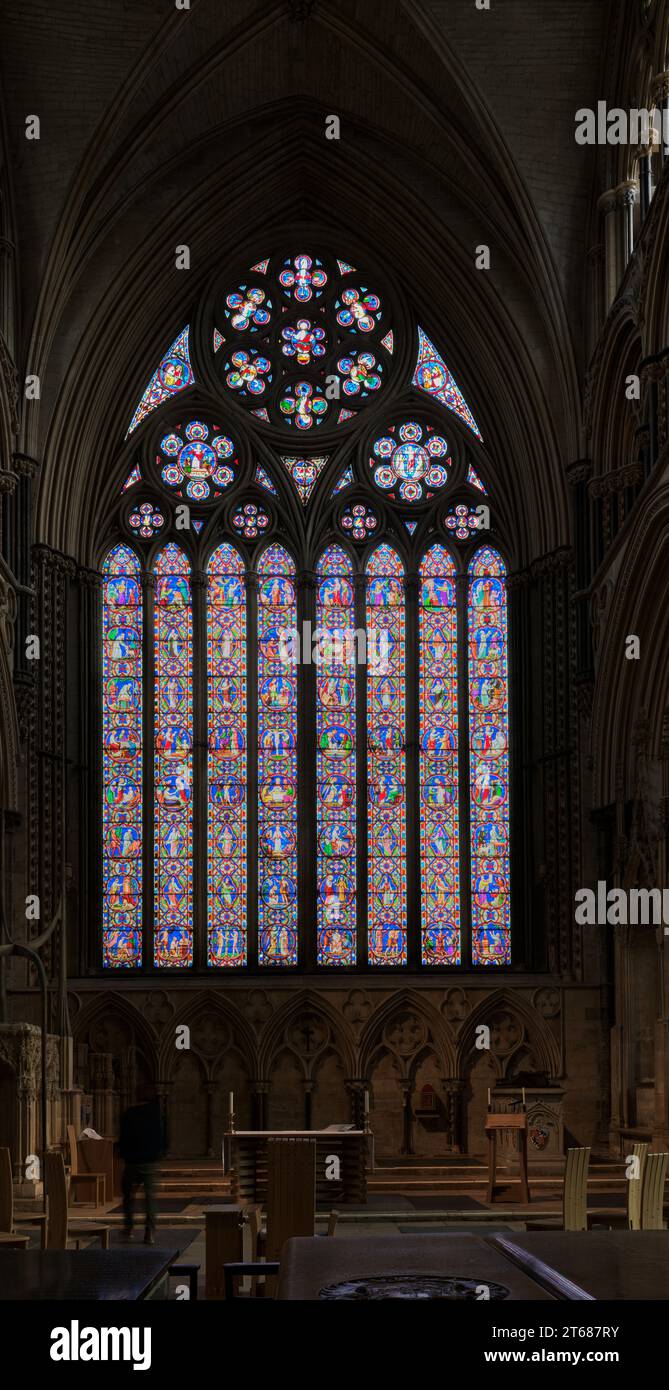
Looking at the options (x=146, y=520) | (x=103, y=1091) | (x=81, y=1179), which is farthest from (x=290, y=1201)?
(x=146, y=520)

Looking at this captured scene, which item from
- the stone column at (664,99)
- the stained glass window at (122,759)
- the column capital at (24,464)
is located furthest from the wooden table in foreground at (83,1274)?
the stained glass window at (122,759)

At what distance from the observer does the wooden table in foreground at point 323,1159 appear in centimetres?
1580

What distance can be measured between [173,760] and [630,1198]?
48.3 feet

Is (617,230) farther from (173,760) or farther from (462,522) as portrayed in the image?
(173,760)

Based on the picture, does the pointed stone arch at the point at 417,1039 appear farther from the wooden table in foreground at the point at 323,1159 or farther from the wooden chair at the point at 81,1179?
the wooden chair at the point at 81,1179

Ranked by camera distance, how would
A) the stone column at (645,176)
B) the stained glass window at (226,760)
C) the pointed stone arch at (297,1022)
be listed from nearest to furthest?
the stone column at (645,176) < the pointed stone arch at (297,1022) < the stained glass window at (226,760)

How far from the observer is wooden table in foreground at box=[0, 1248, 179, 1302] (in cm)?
423

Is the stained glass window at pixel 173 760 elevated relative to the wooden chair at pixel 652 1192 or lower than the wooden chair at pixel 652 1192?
elevated

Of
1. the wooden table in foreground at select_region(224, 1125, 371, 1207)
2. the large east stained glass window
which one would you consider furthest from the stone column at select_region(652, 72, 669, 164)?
the wooden table in foreground at select_region(224, 1125, 371, 1207)

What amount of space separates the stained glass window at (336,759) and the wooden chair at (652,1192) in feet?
45.1

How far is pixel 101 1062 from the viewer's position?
68.5ft

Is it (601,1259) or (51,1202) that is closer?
(601,1259)

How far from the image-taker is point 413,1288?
410 centimetres

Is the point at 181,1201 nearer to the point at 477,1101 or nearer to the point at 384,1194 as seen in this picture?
the point at 384,1194
